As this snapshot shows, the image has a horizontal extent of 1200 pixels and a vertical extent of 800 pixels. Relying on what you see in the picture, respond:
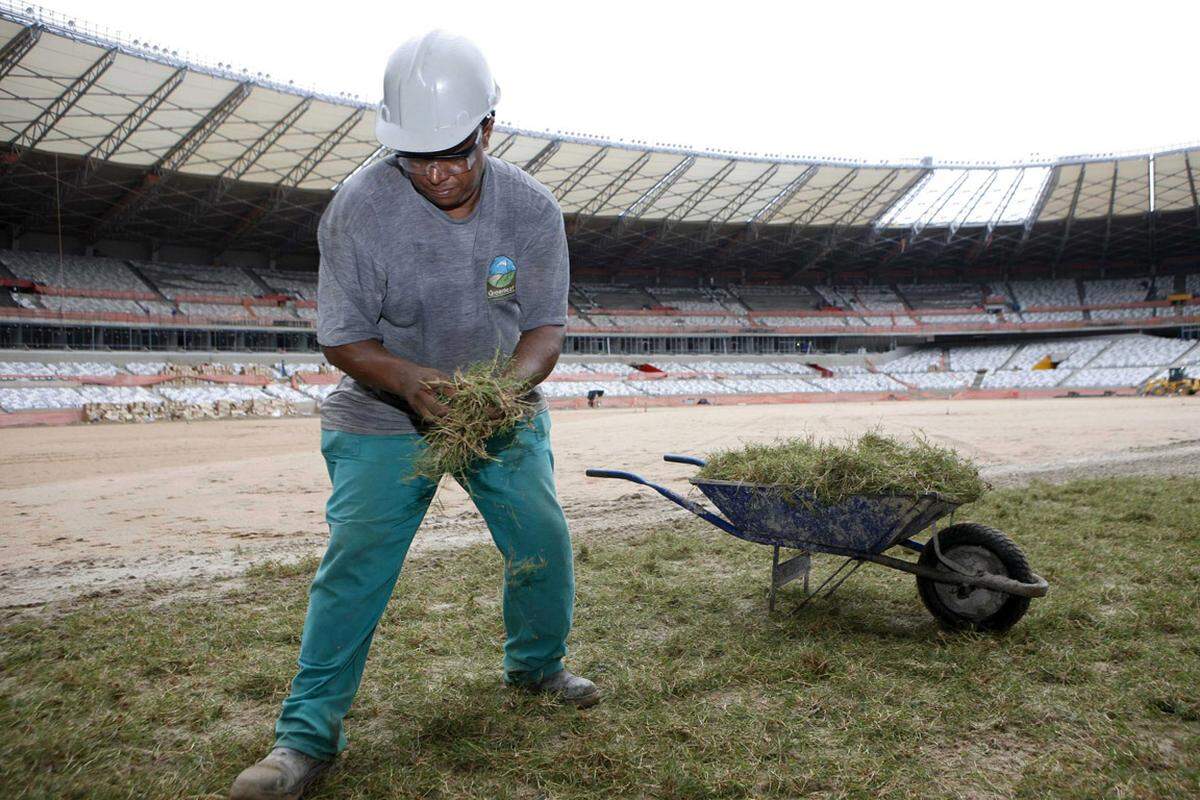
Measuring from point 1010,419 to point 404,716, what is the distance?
2502 centimetres

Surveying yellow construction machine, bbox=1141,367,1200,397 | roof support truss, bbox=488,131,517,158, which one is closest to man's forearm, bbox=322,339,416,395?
roof support truss, bbox=488,131,517,158

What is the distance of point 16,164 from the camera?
1406 inches

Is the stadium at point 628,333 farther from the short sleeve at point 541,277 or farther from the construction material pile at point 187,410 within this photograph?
the short sleeve at point 541,277

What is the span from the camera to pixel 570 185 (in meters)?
46.2

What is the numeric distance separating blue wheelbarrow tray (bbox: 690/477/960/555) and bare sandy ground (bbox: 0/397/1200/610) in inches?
71.8

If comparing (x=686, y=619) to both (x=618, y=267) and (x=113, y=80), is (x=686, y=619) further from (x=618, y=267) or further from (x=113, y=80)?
(x=618, y=267)

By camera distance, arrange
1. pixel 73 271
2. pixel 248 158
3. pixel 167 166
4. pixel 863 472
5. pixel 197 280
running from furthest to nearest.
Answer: pixel 197 280, pixel 73 271, pixel 248 158, pixel 167 166, pixel 863 472

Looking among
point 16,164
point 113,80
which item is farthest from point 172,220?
point 113,80

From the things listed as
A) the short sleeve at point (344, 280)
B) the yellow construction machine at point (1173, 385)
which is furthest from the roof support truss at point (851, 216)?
the short sleeve at point (344, 280)

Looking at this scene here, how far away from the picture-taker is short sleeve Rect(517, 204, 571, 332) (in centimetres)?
309

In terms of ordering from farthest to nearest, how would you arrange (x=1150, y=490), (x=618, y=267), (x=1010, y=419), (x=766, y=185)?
(x=618, y=267) < (x=766, y=185) < (x=1010, y=419) < (x=1150, y=490)

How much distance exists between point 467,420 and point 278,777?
1334 mm

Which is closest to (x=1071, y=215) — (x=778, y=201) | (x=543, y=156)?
(x=778, y=201)

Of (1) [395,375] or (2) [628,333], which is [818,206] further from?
(1) [395,375]
